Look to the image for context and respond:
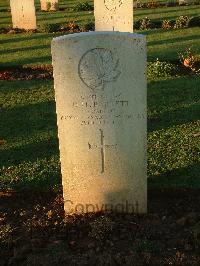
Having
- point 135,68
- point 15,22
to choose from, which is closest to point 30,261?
point 135,68

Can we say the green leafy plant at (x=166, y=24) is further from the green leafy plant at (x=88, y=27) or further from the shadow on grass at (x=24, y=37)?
the shadow on grass at (x=24, y=37)

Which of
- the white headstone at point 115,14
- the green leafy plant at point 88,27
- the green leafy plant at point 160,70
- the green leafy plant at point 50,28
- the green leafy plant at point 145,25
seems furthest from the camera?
the green leafy plant at point 50,28

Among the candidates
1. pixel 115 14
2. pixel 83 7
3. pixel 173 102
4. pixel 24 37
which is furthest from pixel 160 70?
pixel 83 7

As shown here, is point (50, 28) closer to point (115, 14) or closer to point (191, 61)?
point (115, 14)

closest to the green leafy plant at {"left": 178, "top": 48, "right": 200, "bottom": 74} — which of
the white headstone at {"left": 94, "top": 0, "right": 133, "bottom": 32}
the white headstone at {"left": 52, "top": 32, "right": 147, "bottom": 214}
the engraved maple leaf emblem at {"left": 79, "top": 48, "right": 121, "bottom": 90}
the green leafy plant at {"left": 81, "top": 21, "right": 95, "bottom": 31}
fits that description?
the white headstone at {"left": 94, "top": 0, "right": 133, "bottom": 32}

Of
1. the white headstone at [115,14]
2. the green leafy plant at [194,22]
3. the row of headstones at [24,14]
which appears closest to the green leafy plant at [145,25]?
the green leafy plant at [194,22]

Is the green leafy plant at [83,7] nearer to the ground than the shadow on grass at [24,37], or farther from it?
farther from it

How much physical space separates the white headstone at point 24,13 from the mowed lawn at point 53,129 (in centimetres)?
404

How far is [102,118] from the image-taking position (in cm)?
464

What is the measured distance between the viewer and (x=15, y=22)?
1692 centimetres

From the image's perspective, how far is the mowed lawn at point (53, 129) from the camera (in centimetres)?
596

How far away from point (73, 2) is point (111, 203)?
2017 cm

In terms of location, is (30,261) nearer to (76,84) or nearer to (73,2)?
(76,84)

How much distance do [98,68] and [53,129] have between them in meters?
3.39
